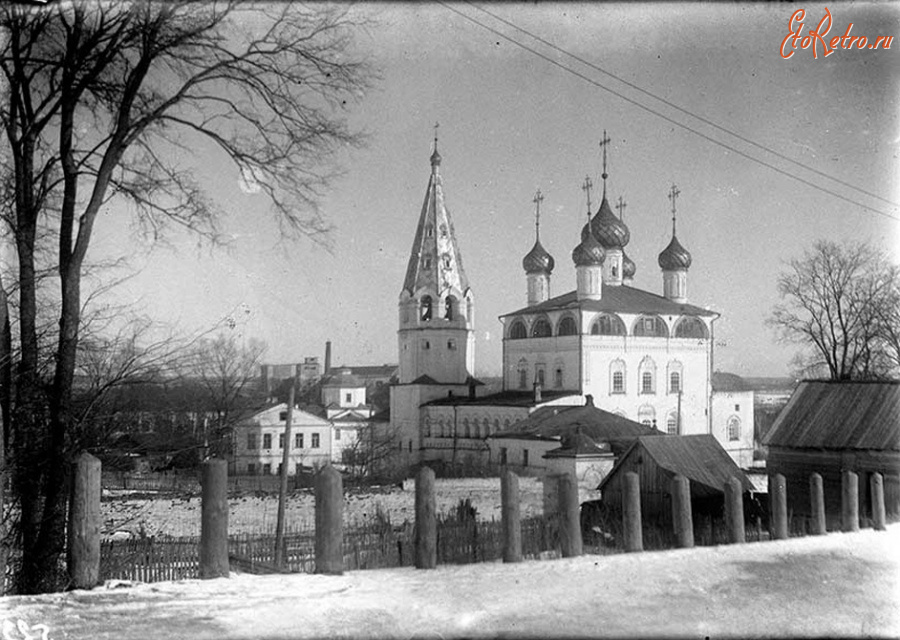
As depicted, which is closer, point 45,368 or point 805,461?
point 45,368

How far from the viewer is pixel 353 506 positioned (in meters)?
11.2

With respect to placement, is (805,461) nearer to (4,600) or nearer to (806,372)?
(806,372)

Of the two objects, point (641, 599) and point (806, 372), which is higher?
point (806, 372)

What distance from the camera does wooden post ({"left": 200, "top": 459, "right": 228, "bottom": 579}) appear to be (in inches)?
184

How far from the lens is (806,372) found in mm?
Result: 9109

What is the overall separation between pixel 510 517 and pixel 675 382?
6.19 metres

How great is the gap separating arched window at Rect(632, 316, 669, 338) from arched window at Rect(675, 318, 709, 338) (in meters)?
0.60

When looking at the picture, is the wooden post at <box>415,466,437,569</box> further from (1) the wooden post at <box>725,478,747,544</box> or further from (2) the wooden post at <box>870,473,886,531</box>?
(2) the wooden post at <box>870,473,886,531</box>

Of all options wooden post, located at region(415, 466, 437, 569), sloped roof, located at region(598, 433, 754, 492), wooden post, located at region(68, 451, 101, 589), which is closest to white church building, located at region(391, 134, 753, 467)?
sloped roof, located at region(598, 433, 754, 492)

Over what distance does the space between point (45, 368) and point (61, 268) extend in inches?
26.3

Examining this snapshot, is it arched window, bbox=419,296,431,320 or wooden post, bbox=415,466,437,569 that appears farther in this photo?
arched window, bbox=419,296,431,320

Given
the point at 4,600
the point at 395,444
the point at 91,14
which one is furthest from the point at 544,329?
the point at 4,600

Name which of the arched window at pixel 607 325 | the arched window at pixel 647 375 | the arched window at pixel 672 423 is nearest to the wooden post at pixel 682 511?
the arched window at pixel 607 325

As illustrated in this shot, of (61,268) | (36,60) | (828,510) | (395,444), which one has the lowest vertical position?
(828,510)
